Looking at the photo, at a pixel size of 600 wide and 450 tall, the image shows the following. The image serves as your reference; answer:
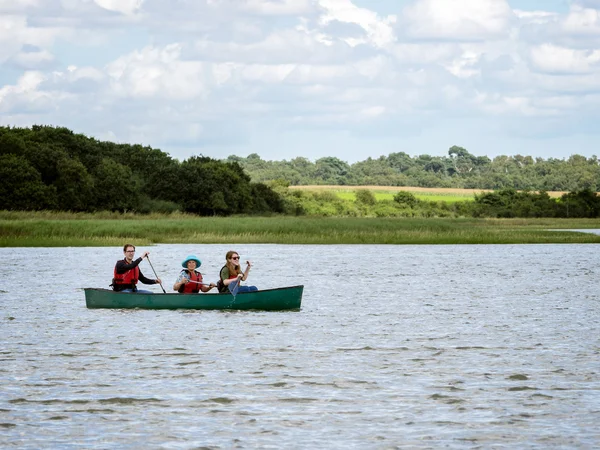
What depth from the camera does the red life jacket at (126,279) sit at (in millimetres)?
24906

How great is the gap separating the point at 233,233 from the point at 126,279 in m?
39.7

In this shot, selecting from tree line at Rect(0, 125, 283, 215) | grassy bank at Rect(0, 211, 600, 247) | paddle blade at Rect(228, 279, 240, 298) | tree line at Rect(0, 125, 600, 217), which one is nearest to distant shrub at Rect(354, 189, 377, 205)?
tree line at Rect(0, 125, 600, 217)

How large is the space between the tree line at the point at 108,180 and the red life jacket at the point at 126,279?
55.4 meters

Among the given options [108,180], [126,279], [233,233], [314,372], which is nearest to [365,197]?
[108,180]

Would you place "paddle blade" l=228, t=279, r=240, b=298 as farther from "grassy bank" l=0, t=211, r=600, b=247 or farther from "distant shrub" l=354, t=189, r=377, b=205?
"distant shrub" l=354, t=189, r=377, b=205

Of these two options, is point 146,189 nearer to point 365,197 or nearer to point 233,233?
point 233,233

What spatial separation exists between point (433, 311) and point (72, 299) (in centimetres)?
1052

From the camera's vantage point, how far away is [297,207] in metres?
127

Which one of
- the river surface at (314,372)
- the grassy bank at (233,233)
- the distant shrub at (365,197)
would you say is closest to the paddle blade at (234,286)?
the river surface at (314,372)

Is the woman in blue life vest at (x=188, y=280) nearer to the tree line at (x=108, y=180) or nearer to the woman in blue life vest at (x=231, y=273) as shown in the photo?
the woman in blue life vest at (x=231, y=273)

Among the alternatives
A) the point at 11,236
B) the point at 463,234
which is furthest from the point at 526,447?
the point at 463,234

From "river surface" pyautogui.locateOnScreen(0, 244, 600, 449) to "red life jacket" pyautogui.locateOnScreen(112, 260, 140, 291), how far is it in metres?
0.75

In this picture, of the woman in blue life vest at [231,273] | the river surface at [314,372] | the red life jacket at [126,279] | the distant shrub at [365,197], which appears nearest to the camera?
the river surface at [314,372]

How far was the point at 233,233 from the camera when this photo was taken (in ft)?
212
